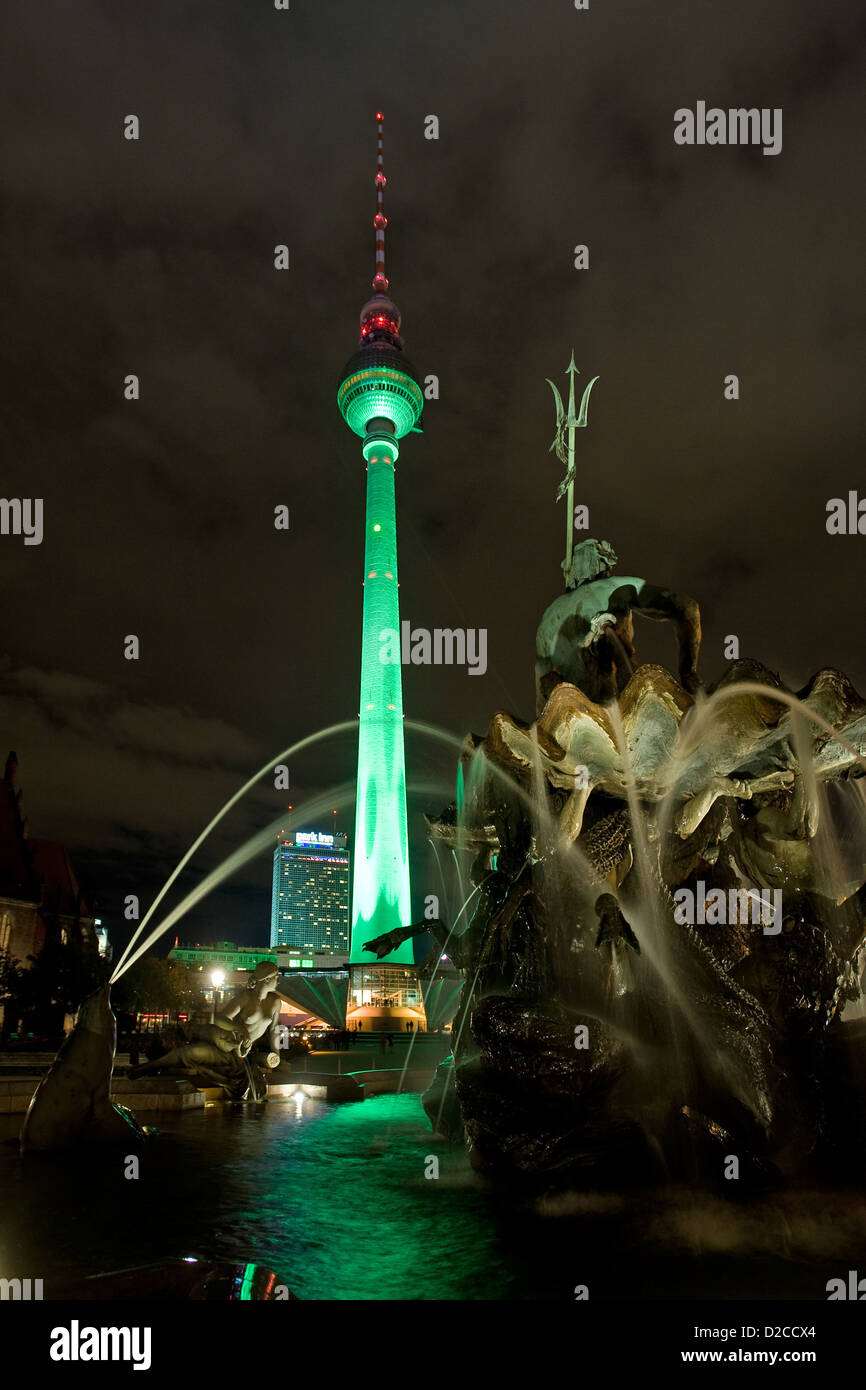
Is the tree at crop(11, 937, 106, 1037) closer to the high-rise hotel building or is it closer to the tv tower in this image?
the tv tower

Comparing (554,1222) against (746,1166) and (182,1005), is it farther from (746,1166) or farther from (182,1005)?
(182,1005)

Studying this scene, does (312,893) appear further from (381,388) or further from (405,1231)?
(405,1231)

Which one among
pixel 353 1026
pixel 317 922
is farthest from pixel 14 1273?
pixel 317 922

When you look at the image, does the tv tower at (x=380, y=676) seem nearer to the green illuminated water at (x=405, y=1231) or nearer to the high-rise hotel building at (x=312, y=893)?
the green illuminated water at (x=405, y=1231)

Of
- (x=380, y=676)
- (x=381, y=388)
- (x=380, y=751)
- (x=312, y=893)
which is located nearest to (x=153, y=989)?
(x=380, y=751)

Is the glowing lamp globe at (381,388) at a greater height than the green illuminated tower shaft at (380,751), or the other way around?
the glowing lamp globe at (381,388)

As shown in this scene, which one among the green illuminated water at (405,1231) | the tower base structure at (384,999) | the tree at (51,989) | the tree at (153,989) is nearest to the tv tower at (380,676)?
the tower base structure at (384,999)

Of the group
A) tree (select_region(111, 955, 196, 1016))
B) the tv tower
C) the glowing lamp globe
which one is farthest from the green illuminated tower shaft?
tree (select_region(111, 955, 196, 1016))
